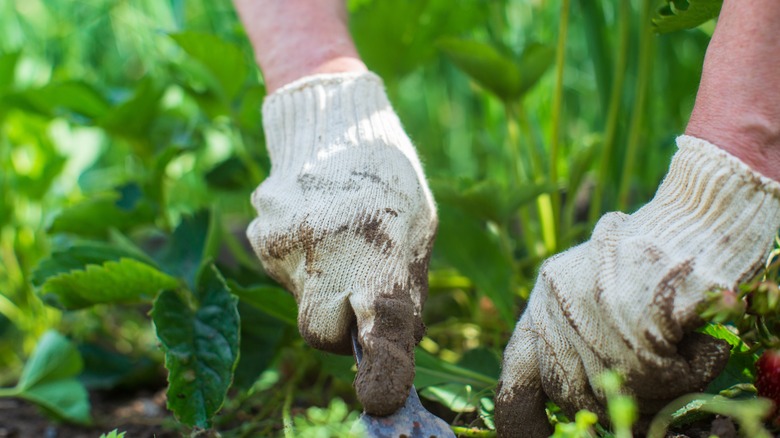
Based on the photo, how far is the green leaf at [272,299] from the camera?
3.18ft

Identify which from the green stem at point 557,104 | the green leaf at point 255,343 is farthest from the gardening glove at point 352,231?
the green stem at point 557,104

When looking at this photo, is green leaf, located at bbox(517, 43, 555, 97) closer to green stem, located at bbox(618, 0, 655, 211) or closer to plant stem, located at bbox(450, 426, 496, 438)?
green stem, located at bbox(618, 0, 655, 211)

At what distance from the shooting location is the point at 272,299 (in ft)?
3.24

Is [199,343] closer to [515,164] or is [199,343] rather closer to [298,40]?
[298,40]

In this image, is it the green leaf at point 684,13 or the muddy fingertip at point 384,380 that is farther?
the green leaf at point 684,13

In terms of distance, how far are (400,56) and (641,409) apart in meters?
0.88

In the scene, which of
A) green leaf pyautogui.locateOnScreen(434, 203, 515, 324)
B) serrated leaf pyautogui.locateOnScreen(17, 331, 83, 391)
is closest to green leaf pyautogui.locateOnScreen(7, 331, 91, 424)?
serrated leaf pyautogui.locateOnScreen(17, 331, 83, 391)

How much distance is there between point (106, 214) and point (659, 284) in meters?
1.02

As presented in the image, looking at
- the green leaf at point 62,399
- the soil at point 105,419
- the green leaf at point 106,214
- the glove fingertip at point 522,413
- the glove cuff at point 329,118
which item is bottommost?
the soil at point 105,419

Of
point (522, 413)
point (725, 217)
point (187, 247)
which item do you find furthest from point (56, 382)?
point (725, 217)

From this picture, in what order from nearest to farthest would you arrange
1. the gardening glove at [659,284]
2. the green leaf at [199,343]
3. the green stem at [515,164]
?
the gardening glove at [659,284], the green leaf at [199,343], the green stem at [515,164]

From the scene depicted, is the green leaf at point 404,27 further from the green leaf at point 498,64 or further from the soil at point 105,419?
the soil at point 105,419

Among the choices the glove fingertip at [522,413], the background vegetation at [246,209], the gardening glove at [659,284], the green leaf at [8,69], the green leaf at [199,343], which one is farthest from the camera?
the green leaf at [8,69]

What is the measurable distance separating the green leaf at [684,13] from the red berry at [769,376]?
0.39 m
